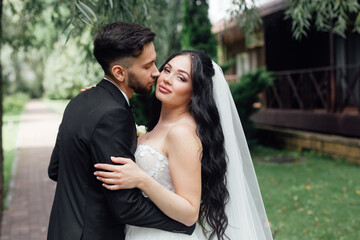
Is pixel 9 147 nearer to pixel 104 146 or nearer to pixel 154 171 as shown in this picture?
pixel 154 171

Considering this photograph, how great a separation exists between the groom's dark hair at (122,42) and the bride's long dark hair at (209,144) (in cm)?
41

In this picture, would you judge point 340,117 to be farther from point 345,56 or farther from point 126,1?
point 126,1

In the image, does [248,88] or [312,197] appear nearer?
[312,197]

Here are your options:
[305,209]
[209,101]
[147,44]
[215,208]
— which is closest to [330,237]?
[305,209]

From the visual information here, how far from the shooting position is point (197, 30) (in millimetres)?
11367

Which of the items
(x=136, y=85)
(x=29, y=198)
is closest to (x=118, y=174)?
(x=136, y=85)

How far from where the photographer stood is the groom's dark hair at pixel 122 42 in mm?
2027

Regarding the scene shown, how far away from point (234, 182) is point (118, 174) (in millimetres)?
973

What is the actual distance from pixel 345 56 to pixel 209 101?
11.1 meters

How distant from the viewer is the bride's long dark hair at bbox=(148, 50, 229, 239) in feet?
7.70

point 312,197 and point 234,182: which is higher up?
point 234,182

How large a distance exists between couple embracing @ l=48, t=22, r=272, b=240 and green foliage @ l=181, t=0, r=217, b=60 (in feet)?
29.5

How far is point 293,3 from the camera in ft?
13.8

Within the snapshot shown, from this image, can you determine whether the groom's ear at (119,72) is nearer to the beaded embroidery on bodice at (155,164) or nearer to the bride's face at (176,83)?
the bride's face at (176,83)
